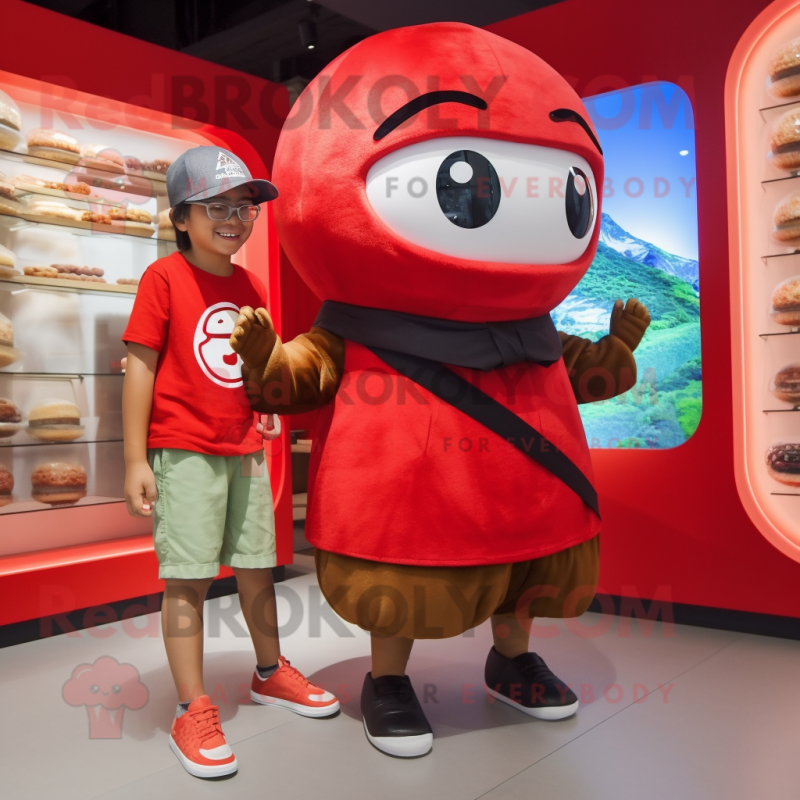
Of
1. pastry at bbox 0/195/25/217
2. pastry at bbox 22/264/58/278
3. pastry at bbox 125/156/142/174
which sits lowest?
pastry at bbox 22/264/58/278

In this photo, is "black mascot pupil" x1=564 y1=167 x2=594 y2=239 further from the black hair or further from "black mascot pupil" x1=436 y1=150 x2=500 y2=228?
the black hair

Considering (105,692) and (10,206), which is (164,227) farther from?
(105,692)

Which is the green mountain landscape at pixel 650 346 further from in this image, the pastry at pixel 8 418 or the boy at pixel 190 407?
the pastry at pixel 8 418

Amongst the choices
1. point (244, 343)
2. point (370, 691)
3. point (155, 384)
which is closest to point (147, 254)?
point (155, 384)

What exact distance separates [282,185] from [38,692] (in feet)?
5.68

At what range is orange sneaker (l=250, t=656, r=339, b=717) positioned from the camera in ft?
7.21

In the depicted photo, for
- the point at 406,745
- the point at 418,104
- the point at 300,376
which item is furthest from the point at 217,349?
the point at 406,745

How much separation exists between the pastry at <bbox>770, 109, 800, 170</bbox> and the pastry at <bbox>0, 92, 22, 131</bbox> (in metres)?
2.92

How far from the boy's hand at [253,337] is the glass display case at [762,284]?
1.87 m

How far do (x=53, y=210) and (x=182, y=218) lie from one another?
165cm

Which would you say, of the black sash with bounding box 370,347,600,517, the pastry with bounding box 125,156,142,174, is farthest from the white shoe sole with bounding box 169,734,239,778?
the pastry with bounding box 125,156,142,174

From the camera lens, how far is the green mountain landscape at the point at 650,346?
123 inches

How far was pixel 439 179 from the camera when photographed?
178 centimetres

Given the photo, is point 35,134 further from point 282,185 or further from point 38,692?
point 38,692
